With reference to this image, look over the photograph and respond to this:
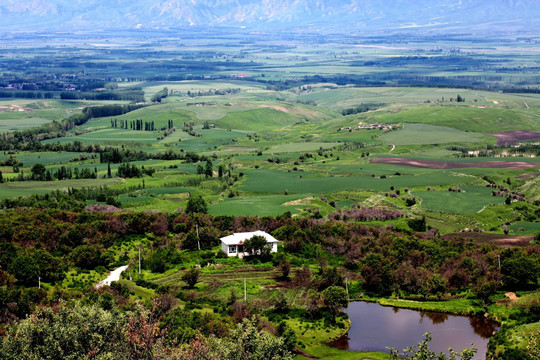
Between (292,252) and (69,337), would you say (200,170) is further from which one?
(69,337)

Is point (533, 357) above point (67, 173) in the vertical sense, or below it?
above

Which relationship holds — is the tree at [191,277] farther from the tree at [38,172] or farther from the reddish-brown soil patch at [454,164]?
the reddish-brown soil patch at [454,164]

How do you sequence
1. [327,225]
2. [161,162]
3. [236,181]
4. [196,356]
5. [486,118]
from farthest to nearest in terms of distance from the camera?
[486,118] < [161,162] < [236,181] < [327,225] < [196,356]

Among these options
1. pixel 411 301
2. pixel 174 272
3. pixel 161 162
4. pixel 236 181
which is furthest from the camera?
pixel 161 162

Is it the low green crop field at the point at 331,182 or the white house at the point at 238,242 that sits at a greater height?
the white house at the point at 238,242

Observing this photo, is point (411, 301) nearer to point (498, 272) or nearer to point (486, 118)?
point (498, 272)

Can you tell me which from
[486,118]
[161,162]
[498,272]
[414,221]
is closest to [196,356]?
[498,272]

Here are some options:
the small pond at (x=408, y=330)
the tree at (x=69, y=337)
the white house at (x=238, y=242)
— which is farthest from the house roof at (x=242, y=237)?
the tree at (x=69, y=337)
